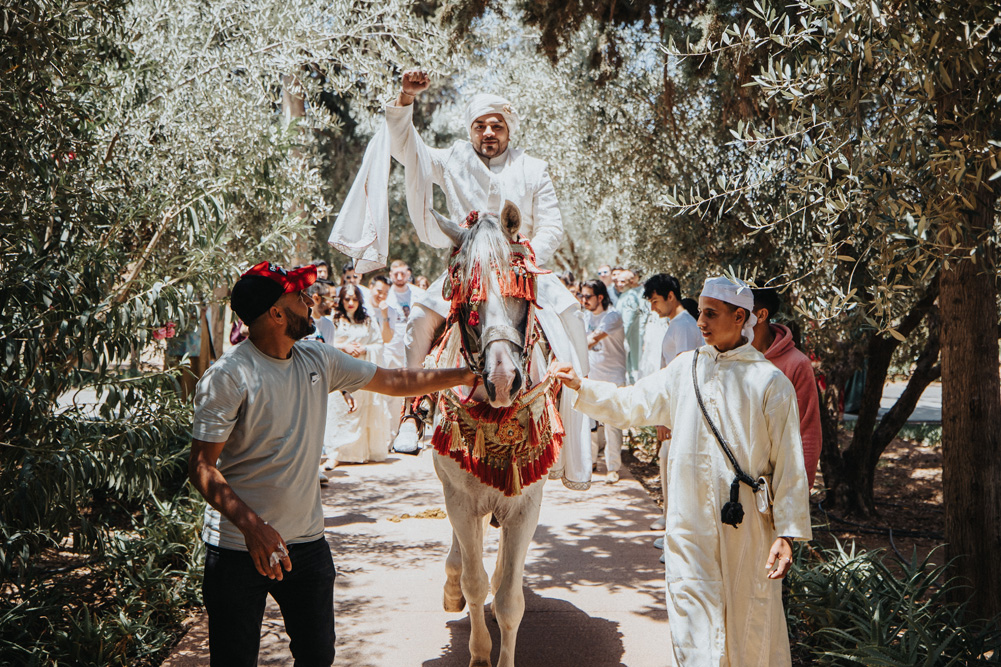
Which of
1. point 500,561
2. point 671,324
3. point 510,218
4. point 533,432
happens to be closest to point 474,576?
point 500,561

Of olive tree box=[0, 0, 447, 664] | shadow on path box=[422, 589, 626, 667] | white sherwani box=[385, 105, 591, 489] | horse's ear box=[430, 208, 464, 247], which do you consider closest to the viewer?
horse's ear box=[430, 208, 464, 247]

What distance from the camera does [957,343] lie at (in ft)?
15.2

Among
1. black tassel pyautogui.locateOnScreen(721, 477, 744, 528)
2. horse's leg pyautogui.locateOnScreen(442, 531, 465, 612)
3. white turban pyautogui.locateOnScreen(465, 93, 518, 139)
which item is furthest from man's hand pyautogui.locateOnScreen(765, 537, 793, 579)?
white turban pyautogui.locateOnScreen(465, 93, 518, 139)

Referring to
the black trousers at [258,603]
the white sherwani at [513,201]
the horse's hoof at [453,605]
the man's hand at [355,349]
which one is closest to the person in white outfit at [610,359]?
the man's hand at [355,349]

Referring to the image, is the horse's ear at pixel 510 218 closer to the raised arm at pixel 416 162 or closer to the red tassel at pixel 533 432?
the raised arm at pixel 416 162

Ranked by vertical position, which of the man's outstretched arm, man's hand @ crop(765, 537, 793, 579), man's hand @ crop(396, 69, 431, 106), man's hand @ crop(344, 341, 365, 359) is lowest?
man's hand @ crop(765, 537, 793, 579)

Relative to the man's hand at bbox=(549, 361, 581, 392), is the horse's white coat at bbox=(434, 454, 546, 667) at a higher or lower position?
lower

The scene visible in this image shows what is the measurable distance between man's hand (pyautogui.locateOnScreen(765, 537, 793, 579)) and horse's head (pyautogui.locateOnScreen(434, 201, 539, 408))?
49.7 inches

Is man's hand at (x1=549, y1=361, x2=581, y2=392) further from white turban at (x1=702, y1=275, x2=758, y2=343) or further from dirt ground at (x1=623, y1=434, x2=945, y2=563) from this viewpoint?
dirt ground at (x1=623, y1=434, x2=945, y2=563)

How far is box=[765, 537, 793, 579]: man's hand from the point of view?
3389 mm

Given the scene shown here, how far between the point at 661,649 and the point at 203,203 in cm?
428

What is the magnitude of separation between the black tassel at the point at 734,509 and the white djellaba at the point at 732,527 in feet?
0.14

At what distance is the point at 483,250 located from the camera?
12.7 feet

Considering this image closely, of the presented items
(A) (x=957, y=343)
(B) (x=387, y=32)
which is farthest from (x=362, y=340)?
(A) (x=957, y=343)
